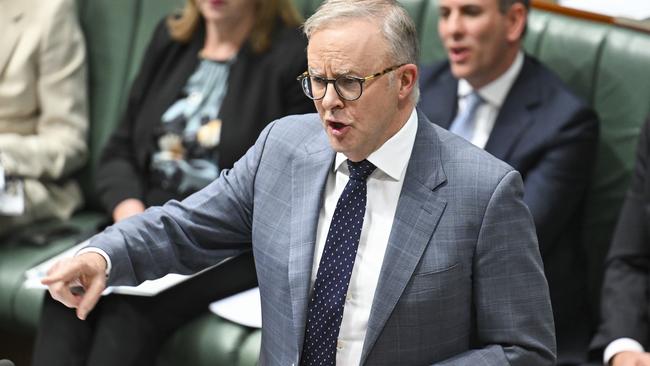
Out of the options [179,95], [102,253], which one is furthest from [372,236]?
[179,95]

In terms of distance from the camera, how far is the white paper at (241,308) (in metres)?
2.74

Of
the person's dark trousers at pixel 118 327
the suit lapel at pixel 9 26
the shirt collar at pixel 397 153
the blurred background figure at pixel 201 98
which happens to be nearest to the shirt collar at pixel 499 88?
the blurred background figure at pixel 201 98

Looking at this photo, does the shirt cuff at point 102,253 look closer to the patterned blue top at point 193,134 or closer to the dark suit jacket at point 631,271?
the patterned blue top at point 193,134

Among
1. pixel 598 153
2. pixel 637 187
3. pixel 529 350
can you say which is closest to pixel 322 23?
pixel 529 350

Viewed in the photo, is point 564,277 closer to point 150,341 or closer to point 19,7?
point 150,341

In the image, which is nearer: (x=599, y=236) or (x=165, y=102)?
(x=599, y=236)

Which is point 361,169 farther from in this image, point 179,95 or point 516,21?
point 179,95

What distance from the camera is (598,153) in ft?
9.62

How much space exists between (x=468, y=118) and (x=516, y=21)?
0.91 feet

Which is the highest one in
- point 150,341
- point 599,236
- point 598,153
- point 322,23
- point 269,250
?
point 322,23

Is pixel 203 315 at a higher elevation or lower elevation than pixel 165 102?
lower

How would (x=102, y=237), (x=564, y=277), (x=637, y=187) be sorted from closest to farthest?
(x=102, y=237), (x=637, y=187), (x=564, y=277)

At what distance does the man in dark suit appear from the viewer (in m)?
2.73

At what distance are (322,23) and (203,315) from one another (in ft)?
3.95
